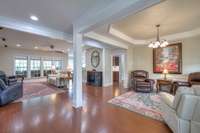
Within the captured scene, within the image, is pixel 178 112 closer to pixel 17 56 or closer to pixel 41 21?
pixel 41 21

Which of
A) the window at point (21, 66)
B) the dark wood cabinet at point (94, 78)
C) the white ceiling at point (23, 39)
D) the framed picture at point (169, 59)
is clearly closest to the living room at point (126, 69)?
the framed picture at point (169, 59)

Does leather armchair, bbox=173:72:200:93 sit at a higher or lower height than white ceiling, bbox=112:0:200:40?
lower

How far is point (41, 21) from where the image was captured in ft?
11.7

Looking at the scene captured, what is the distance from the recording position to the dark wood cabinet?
7316mm

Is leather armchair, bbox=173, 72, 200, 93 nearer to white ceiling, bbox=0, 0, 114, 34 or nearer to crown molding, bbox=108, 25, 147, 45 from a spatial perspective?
crown molding, bbox=108, 25, 147, 45

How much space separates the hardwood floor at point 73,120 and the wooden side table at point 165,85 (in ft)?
9.52

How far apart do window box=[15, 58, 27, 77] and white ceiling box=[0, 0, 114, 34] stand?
6760 millimetres

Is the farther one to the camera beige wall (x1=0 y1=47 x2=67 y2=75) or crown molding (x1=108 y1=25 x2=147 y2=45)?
beige wall (x1=0 y1=47 x2=67 y2=75)

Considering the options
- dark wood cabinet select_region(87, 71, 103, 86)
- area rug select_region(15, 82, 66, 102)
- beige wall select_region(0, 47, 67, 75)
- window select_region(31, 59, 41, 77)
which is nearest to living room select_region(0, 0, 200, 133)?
area rug select_region(15, 82, 66, 102)

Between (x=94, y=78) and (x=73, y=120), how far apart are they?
485cm

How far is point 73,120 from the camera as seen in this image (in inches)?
106

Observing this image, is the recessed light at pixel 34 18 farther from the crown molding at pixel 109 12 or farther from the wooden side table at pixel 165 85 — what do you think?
the wooden side table at pixel 165 85

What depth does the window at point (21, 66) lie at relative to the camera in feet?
28.4

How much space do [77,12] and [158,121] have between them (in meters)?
3.46
